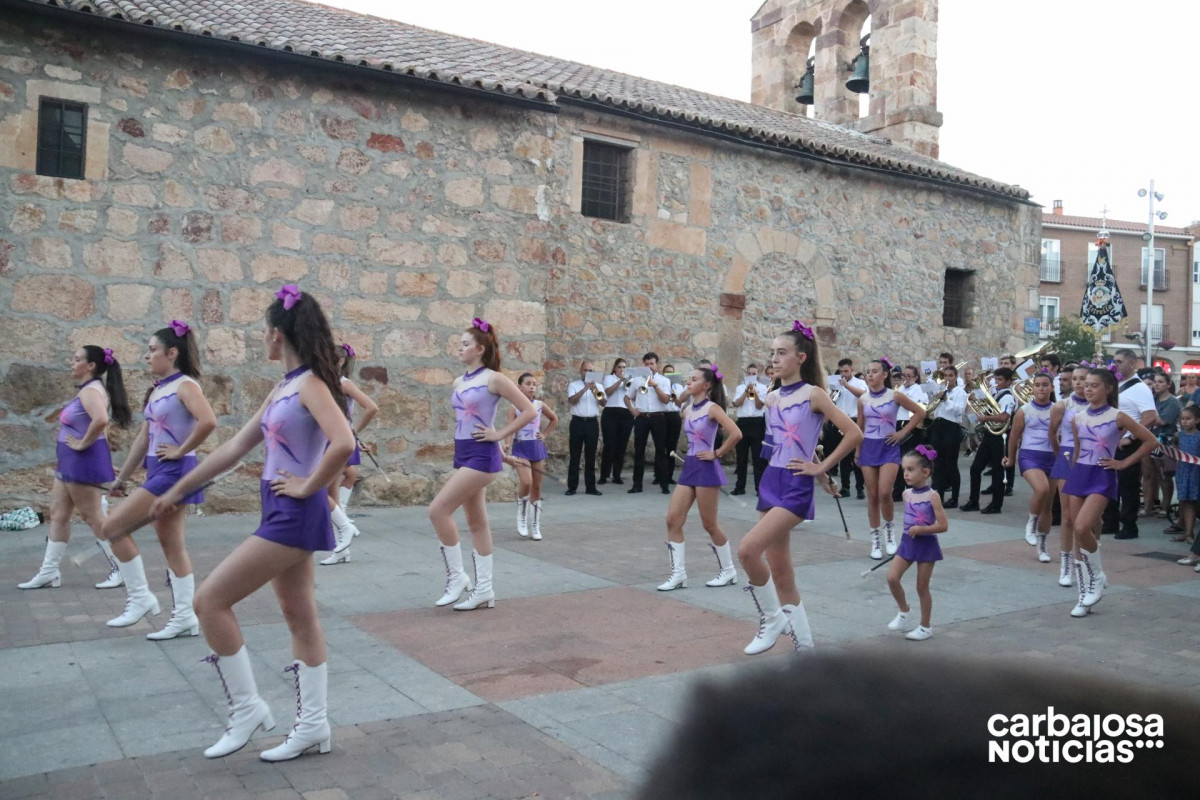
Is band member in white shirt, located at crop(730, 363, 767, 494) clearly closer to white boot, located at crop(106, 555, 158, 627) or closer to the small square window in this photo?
the small square window

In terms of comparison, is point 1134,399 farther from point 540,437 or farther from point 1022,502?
point 540,437

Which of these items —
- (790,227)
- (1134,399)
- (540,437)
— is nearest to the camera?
(1134,399)

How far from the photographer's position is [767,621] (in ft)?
20.1

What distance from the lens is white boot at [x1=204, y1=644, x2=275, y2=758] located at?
169 inches

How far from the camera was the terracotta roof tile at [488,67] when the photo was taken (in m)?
11.4

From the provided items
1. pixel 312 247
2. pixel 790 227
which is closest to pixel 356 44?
pixel 312 247

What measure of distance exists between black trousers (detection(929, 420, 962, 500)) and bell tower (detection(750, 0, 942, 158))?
9961 mm

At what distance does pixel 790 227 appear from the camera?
17688 millimetres

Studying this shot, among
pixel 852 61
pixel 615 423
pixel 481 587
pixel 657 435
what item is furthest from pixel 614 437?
pixel 852 61

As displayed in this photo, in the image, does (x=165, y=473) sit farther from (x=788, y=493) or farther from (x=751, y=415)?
(x=751, y=415)

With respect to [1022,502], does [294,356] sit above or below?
above

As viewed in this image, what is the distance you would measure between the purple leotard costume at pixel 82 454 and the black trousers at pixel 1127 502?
1020 centimetres

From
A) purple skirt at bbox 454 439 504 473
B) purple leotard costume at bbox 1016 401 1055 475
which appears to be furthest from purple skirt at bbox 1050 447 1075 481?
purple skirt at bbox 454 439 504 473

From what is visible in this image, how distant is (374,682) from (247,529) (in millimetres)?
5677
